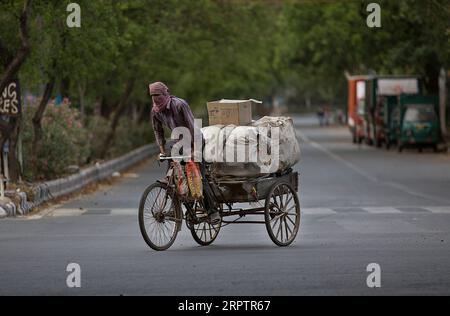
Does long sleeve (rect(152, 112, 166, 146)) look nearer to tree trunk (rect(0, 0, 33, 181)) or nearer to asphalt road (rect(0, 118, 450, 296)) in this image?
asphalt road (rect(0, 118, 450, 296))

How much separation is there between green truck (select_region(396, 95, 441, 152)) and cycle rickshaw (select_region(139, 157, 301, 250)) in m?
36.9

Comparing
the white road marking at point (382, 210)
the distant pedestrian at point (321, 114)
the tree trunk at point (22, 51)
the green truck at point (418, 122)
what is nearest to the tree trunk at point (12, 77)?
the tree trunk at point (22, 51)

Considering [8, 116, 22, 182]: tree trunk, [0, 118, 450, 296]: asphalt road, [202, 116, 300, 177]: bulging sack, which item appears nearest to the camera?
[0, 118, 450, 296]: asphalt road

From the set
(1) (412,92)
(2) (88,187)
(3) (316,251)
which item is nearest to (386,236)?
(3) (316,251)

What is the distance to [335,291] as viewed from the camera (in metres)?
11.4

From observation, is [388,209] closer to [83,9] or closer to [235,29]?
[83,9]

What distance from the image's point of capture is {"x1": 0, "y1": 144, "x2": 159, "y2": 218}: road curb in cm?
2295

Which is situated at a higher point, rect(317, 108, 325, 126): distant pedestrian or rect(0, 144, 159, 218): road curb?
rect(0, 144, 159, 218): road curb

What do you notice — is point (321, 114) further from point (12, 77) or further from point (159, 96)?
point (159, 96)

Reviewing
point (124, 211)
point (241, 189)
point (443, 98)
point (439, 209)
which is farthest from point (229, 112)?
point (443, 98)

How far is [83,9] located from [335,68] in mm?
48218

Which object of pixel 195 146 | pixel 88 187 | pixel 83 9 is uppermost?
pixel 83 9

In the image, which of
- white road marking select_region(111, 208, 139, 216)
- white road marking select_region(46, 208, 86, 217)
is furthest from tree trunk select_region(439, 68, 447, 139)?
white road marking select_region(46, 208, 86, 217)

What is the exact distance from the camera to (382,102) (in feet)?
→ 196
